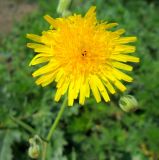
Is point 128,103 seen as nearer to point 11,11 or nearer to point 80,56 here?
point 80,56

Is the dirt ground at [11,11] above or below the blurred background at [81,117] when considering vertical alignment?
above

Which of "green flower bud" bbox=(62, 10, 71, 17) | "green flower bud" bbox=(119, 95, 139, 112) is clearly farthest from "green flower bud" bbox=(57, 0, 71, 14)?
"green flower bud" bbox=(119, 95, 139, 112)

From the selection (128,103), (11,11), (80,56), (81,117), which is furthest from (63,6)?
(11,11)

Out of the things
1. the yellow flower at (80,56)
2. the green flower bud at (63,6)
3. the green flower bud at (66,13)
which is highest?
the green flower bud at (63,6)

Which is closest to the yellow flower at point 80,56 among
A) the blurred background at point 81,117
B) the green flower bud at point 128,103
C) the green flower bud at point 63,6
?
the green flower bud at point 128,103

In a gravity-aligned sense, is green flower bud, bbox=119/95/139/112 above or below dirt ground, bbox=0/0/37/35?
below

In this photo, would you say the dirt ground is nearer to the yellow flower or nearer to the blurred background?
the blurred background

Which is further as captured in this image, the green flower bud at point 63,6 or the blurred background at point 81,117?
the blurred background at point 81,117

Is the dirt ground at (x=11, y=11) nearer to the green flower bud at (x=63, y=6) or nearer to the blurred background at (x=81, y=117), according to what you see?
the blurred background at (x=81, y=117)
